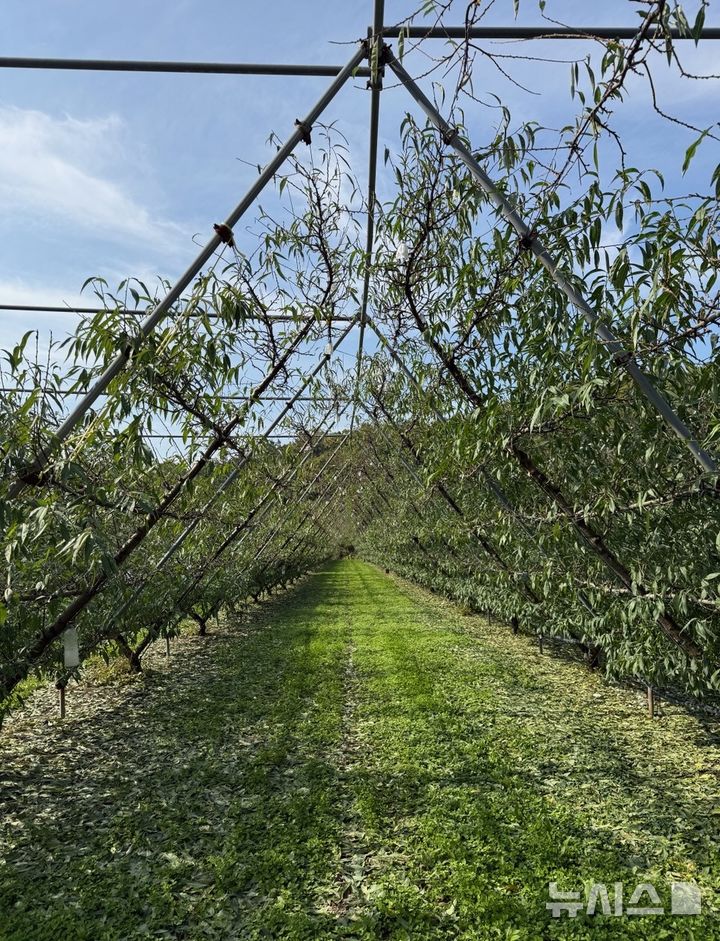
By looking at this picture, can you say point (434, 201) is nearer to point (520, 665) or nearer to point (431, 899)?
point (431, 899)

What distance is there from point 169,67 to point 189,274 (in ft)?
3.93

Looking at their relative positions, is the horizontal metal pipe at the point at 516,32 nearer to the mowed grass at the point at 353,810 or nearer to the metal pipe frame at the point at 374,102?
the metal pipe frame at the point at 374,102

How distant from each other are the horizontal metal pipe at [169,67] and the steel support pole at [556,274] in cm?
48

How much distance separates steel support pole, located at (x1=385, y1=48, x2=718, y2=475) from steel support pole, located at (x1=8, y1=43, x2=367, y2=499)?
1.18 feet

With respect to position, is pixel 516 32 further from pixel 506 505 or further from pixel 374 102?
pixel 506 505

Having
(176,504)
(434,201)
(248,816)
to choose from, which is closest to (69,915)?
(248,816)

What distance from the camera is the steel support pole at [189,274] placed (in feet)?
8.68

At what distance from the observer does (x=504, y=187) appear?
10.0 ft

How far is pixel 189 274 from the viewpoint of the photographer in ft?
9.59

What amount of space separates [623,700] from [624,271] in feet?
14.8

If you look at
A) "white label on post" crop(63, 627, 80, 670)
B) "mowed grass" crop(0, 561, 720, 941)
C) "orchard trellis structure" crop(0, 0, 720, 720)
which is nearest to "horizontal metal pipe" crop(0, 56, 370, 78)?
"orchard trellis structure" crop(0, 0, 720, 720)

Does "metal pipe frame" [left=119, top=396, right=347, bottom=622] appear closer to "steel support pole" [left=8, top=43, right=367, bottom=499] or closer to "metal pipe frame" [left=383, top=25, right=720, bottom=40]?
"steel support pole" [left=8, top=43, right=367, bottom=499]

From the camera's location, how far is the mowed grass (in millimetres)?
2512

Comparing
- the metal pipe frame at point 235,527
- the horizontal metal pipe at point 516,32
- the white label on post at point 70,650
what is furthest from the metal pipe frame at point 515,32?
the white label on post at point 70,650
